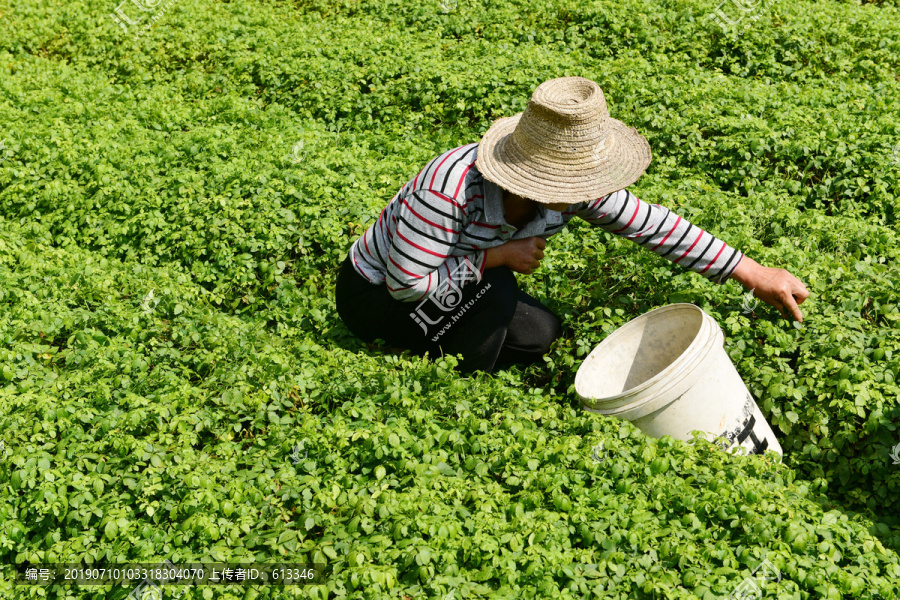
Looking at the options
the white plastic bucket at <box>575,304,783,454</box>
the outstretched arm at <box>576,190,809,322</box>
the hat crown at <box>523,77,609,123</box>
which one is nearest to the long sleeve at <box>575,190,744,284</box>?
the outstretched arm at <box>576,190,809,322</box>

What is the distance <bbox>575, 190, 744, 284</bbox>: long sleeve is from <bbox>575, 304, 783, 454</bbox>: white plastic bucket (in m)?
0.23

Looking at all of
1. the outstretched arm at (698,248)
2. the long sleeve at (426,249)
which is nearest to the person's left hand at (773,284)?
the outstretched arm at (698,248)

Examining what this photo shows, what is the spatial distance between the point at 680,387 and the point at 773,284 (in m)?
0.78

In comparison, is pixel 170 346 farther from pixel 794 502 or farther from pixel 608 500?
pixel 794 502

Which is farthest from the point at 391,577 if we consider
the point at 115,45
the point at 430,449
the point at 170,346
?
the point at 115,45

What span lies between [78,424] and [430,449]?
142cm

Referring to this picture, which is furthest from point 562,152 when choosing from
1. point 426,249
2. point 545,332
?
point 545,332

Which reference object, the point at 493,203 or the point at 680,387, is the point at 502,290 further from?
the point at 680,387

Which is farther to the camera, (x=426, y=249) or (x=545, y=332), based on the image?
(x=545, y=332)

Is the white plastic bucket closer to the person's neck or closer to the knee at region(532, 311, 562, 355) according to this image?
the knee at region(532, 311, 562, 355)

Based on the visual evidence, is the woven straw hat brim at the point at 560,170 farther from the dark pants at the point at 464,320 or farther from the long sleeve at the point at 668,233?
the dark pants at the point at 464,320

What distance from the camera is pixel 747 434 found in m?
3.34

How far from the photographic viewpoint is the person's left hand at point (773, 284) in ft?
11.6

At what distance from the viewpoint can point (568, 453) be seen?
3.04m
